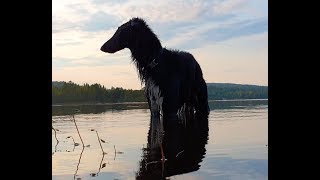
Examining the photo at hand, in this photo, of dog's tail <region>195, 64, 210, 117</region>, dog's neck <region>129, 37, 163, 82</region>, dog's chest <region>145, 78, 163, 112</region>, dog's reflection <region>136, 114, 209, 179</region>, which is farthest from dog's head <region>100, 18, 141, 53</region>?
dog's tail <region>195, 64, 210, 117</region>

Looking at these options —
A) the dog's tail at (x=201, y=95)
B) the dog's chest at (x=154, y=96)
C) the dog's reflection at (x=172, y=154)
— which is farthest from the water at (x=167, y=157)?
the dog's tail at (x=201, y=95)

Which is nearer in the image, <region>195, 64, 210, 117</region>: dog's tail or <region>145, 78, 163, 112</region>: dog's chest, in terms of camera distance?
<region>145, 78, 163, 112</region>: dog's chest

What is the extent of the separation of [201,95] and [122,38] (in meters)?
3.40

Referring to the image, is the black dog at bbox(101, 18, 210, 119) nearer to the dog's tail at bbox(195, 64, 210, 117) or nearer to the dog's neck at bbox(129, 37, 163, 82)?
the dog's neck at bbox(129, 37, 163, 82)

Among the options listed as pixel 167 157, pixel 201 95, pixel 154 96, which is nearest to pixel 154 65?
pixel 154 96

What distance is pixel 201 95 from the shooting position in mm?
11586

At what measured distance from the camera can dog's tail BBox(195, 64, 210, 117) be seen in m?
11.4

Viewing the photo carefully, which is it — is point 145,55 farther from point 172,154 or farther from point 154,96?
point 172,154

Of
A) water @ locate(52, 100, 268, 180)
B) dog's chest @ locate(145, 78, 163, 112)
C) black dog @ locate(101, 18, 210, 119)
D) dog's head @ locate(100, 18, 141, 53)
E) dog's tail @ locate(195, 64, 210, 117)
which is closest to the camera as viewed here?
water @ locate(52, 100, 268, 180)

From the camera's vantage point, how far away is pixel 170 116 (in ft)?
30.3

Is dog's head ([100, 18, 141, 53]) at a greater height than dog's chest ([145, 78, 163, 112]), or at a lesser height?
greater
